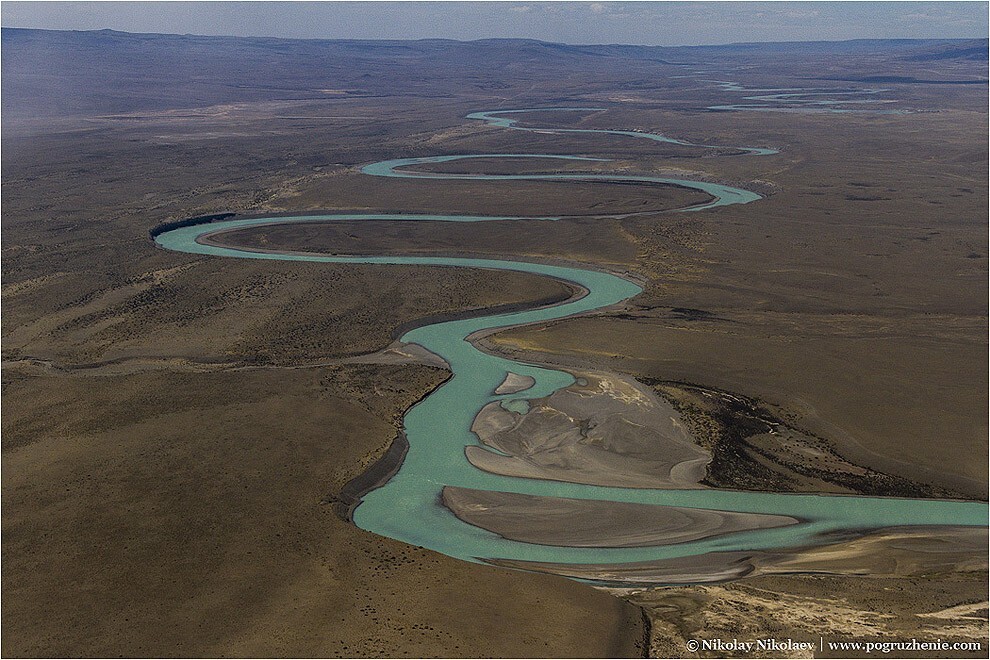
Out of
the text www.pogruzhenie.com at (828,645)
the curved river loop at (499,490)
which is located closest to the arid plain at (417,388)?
the text www.pogruzhenie.com at (828,645)

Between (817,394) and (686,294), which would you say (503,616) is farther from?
(686,294)

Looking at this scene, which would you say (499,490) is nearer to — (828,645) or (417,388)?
(417,388)

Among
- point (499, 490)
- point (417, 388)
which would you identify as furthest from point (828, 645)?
point (417, 388)

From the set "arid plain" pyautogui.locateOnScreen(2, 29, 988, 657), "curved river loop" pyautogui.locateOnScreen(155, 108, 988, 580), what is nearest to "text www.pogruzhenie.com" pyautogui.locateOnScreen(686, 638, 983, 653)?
"arid plain" pyautogui.locateOnScreen(2, 29, 988, 657)

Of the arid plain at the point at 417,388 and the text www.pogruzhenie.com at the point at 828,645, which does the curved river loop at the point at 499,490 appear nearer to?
the arid plain at the point at 417,388

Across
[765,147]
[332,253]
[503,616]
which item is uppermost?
[765,147]

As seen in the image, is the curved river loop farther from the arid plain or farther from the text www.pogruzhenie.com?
the text www.pogruzhenie.com

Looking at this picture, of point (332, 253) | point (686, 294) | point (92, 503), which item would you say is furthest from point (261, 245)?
point (92, 503)
